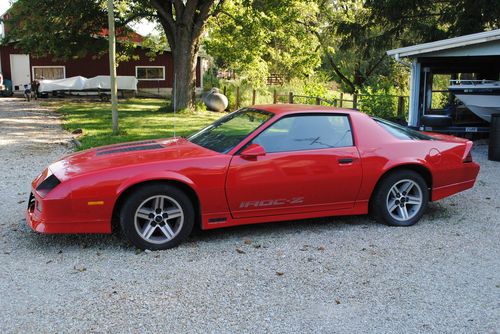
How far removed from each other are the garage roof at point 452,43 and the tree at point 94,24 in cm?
1016

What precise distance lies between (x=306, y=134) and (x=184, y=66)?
56.4ft

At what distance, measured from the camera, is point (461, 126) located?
45.2ft

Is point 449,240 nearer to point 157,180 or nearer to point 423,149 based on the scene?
point 423,149

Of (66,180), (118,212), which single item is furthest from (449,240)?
(66,180)

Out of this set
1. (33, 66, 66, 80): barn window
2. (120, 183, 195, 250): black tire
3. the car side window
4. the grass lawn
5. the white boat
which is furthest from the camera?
(33, 66, 66, 80): barn window

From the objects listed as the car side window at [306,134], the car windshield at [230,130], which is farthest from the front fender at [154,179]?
the car side window at [306,134]

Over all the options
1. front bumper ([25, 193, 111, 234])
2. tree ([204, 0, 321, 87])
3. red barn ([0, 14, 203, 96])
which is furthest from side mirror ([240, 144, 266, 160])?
red barn ([0, 14, 203, 96])

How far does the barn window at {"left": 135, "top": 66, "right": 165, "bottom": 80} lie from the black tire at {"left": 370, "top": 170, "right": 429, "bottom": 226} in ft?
106

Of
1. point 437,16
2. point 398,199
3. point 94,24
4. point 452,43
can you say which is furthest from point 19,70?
point 398,199

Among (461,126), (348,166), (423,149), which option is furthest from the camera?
(461,126)

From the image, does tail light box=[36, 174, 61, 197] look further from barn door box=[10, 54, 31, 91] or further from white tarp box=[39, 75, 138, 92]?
barn door box=[10, 54, 31, 91]

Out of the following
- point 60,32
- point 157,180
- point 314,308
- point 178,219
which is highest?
point 60,32

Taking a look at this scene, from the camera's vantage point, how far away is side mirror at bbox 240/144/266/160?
5242 mm

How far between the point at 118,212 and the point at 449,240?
11.7ft
